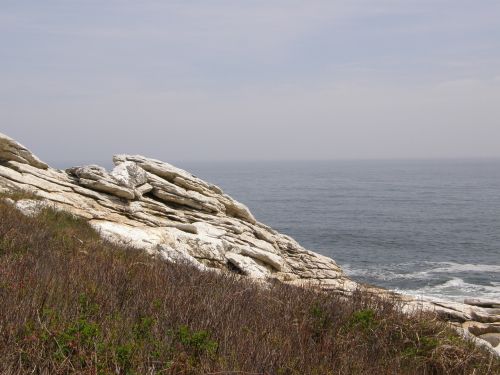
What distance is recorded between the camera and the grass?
4242 millimetres

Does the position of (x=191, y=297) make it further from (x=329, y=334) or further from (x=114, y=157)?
(x=114, y=157)

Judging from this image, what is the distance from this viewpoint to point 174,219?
20.4 m

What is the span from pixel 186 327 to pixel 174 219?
51.6 ft

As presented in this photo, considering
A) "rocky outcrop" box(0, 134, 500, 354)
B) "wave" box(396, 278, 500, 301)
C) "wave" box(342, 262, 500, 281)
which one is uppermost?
"rocky outcrop" box(0, 134, 500, 354)

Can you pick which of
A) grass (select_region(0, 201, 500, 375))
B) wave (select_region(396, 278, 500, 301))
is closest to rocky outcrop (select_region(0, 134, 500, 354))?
grass (select_region(0, 201, 500, 375))

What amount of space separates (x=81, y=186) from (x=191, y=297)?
49.4ft

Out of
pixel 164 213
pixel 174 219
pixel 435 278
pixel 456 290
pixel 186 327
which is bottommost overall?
pixel 435 278

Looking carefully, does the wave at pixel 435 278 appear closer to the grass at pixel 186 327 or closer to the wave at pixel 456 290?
the wave at pixel 456 290

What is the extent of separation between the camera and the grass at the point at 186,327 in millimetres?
4242

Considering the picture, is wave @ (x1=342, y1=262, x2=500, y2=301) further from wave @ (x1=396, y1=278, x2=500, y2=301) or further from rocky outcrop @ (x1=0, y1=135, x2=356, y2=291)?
rocky outcrop @ (x1=0, y1=135, x2=356, y2=291)

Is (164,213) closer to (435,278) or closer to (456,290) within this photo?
(456,290)

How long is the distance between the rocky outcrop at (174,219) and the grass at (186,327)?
5767mm

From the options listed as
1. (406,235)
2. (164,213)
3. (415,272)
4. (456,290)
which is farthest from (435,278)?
(164,213)

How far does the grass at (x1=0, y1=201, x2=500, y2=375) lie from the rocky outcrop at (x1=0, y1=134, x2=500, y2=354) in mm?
5767
